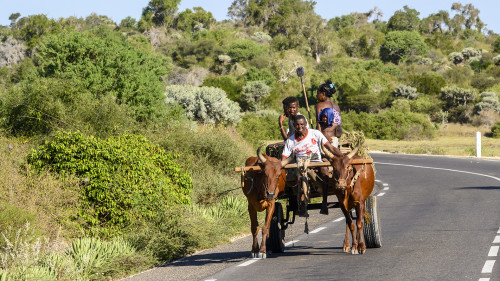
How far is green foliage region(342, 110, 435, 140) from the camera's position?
6231cm

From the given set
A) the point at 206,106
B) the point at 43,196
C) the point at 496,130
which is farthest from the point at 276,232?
the point at 496,130

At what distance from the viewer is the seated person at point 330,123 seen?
12516 millimetres

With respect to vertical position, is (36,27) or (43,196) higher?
(36,27)

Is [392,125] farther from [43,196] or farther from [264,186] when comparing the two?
[264,186]

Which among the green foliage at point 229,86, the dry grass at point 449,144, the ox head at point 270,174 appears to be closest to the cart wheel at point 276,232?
the ox head at point 270,174

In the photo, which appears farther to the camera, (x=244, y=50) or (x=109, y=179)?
(x=244, y=50)

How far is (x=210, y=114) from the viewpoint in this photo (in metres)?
49.3

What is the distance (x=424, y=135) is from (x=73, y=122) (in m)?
44.5

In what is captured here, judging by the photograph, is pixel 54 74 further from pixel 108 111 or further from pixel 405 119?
pixel 405 119

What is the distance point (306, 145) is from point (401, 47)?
99.0 m

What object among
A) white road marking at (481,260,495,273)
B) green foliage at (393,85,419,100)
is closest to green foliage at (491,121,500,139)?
green foliage at (393,85,419,100)

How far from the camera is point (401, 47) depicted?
353 ft

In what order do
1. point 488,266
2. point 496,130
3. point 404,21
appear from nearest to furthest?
point 488,266, point 496,130, point 404,21

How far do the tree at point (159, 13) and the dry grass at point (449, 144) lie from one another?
81443mm
